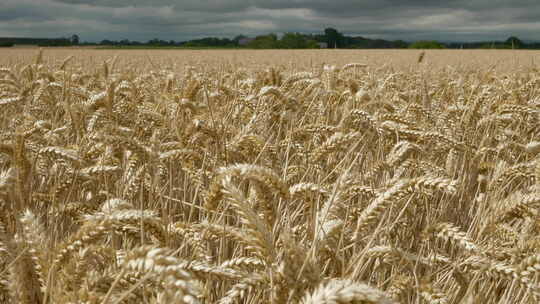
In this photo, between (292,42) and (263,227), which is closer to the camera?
(263,227)

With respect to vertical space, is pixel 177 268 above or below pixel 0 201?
above

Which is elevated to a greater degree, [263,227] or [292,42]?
[292,42]

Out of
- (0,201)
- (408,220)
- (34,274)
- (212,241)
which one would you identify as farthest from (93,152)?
(408,220)

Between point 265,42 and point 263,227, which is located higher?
point 265,42

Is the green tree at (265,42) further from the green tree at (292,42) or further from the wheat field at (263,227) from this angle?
the wheat field at (263,227)

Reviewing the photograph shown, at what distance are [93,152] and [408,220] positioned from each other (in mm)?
1330

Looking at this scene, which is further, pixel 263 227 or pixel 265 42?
pixel 265 42

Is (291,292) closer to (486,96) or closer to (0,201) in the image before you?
(0,201)

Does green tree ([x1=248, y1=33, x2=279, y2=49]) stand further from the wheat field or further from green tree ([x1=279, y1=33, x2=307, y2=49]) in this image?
the wheat field

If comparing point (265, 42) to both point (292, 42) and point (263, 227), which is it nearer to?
point (292, 42)

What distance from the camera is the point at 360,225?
1.20 metres

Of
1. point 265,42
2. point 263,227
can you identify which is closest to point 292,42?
point 265,42

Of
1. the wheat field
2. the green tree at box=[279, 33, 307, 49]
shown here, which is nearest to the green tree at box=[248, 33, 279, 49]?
the green tree at box=[279, 33, 307, 49]

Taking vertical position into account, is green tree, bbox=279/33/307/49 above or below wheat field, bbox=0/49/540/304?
above
